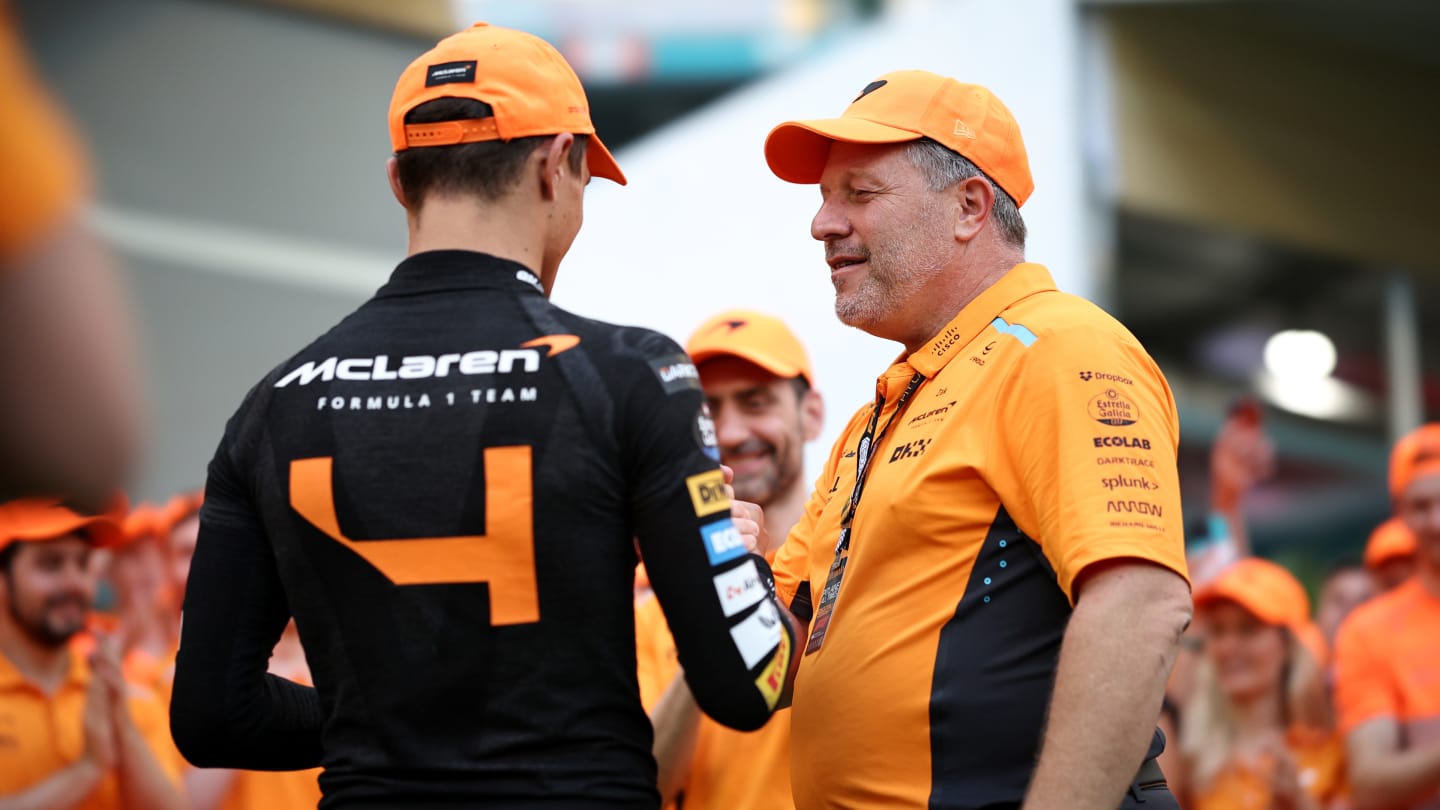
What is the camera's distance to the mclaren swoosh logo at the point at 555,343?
2.01 metres

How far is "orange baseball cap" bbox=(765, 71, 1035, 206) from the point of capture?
2.80 m

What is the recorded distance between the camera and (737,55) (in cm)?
764

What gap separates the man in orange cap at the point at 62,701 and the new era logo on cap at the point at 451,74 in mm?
2838

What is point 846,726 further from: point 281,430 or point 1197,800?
point 1197,800

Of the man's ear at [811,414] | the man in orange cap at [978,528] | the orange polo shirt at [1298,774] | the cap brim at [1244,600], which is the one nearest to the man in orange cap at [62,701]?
the man's ear at [811,414]

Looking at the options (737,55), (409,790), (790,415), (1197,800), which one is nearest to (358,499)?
(409,790)

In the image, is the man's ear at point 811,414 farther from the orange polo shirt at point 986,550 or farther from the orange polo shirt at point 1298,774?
the orange polo shirt at point 1298,774

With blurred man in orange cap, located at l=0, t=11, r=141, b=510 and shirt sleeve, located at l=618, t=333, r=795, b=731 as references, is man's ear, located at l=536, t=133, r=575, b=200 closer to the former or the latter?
shirt sleeve, located at l=618, t=333, r=795, b=731

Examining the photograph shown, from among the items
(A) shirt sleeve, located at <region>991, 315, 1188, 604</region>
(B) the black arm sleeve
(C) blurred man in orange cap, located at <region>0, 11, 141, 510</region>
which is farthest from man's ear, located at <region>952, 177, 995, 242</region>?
(C) blurred man in orange cap, located at <region>0, 11, 141, 510</region>

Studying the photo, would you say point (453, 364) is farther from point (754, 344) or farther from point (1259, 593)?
point (1259, 593)

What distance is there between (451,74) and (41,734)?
3.47 metres

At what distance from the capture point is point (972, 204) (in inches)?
112

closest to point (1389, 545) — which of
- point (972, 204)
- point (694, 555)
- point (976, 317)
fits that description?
point (972, 204)

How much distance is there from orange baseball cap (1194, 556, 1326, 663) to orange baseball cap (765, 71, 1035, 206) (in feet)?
10.9
